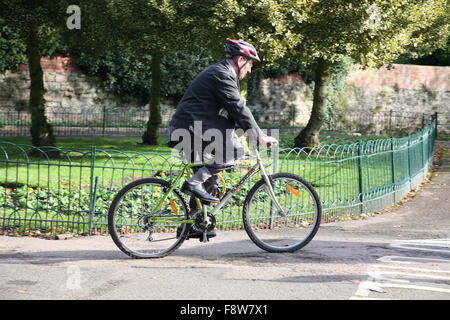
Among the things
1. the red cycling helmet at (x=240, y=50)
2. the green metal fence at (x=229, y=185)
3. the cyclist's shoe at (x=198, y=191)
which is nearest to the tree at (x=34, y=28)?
the green metal fence at (x=229, y=185)

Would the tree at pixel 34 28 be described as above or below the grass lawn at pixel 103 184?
above

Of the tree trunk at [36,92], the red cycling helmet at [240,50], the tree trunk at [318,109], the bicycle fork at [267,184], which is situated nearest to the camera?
the red cycling helmet at [240,50]

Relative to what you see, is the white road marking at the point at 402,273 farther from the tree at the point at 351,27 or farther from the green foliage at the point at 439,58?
the green foliage at the point at 439,58

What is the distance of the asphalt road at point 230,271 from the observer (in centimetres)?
434

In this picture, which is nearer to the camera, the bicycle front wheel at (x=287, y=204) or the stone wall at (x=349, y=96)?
the bicycle front wheel at (x=287, y=204)

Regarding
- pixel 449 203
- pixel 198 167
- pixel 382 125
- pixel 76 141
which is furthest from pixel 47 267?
pixel 382 125

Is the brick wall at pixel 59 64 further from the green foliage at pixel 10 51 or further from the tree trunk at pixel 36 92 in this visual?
the tree trunk at pixel 36 92

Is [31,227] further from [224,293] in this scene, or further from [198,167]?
[224,293]

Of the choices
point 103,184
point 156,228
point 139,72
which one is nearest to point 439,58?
point 139,72

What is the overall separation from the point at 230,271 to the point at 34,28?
Answer: 446 inches

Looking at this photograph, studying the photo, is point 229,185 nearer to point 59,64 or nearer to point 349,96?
point 59,64
